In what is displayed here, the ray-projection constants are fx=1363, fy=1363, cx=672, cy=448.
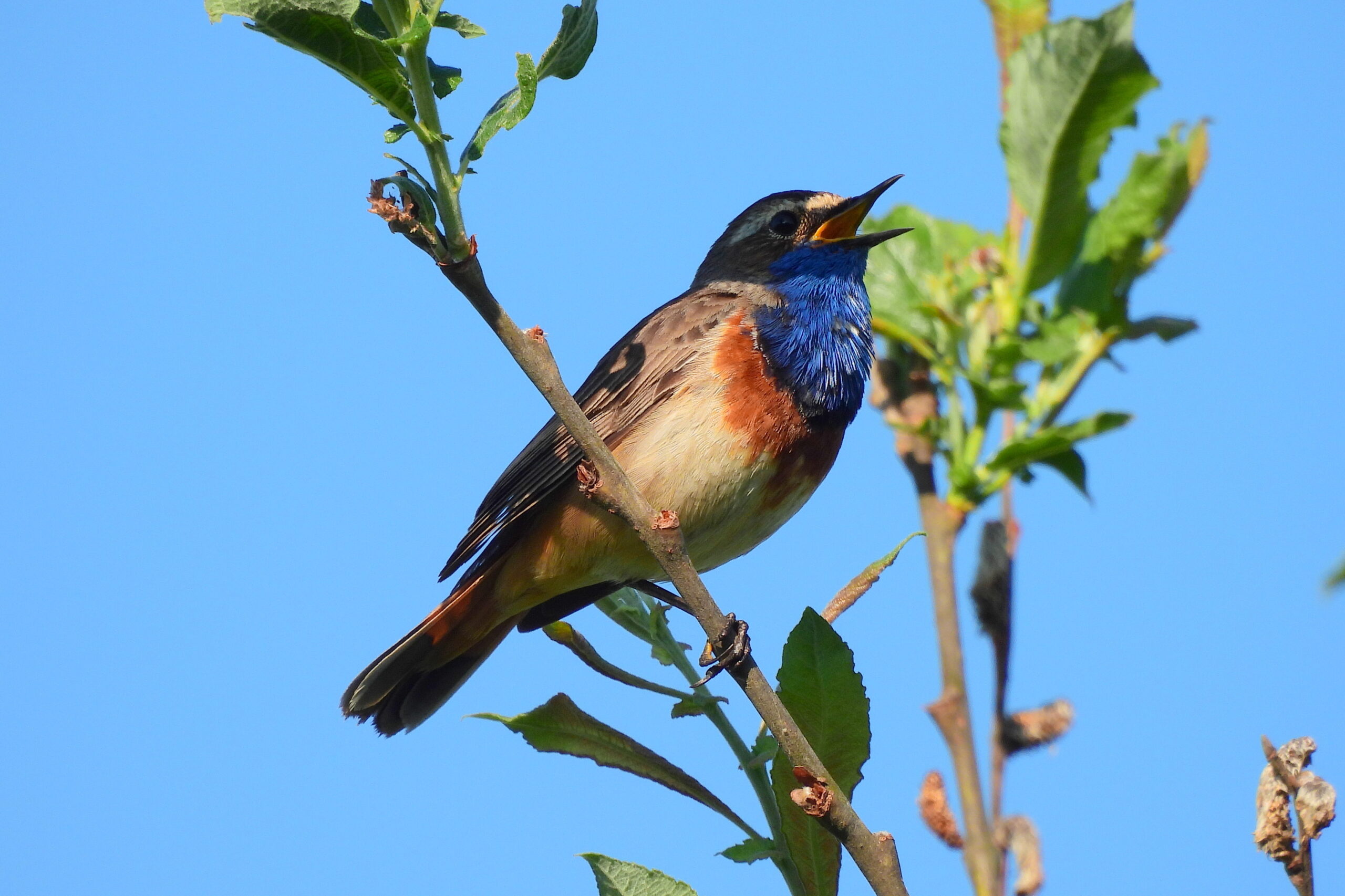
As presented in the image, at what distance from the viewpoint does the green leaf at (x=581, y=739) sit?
147 inches

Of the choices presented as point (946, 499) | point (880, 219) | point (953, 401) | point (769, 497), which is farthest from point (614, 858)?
point (880, 219)

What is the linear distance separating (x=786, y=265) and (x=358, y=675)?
2.58 meters

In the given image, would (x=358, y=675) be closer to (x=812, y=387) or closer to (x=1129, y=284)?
(x=812, y=387)

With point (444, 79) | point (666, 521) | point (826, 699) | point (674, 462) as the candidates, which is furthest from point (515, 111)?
point (674, 462)

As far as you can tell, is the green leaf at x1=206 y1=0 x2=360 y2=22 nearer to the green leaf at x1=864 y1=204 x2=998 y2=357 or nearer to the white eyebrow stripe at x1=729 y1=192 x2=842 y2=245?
the green leaf at x1=864 y1=204 x2=998 y2=357

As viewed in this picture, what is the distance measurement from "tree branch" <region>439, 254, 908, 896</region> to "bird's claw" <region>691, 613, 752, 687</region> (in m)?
0.06

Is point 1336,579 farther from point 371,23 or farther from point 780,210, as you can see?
Answer: point 780,210

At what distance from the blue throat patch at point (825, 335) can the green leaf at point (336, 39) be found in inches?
111

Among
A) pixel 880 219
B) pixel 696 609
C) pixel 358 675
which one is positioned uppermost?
pixel 880 219

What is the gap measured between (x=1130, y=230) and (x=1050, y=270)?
0.95 ft

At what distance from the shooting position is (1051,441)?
13.7 ft

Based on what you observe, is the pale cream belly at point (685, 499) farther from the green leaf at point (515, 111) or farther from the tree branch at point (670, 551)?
the green leaf at point (515, 111)

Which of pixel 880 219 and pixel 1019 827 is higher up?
pixel 880 219

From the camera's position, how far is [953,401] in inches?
178
